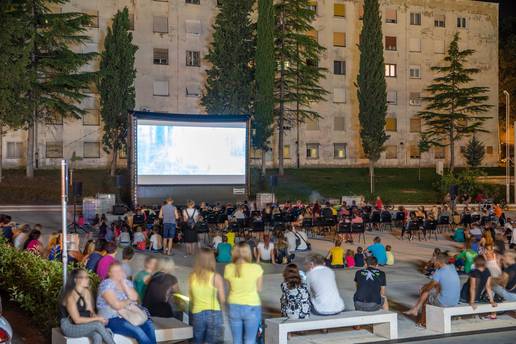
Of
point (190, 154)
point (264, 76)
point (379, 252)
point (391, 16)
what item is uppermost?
point (391, 16)

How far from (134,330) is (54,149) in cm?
4428

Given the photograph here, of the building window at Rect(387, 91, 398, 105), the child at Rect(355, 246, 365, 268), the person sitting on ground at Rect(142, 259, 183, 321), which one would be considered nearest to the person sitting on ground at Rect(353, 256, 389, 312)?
the person sitting on ground at Rect(142, 259, 183, 321)

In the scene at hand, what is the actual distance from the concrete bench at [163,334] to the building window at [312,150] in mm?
48491

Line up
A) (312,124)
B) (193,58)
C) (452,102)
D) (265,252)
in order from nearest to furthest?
1. (265,252)
2. (193,58)
3. (452,102)
4. (312,124)

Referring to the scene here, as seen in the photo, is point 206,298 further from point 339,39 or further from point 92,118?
point 339,39

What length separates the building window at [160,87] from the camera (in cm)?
5391

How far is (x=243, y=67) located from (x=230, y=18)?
9.83 ft

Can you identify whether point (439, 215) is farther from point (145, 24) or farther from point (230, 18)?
point (145, 24)

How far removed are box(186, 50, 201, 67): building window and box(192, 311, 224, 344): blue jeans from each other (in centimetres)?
4693

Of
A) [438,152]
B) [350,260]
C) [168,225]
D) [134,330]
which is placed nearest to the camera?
[134,330]

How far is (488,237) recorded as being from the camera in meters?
19.4

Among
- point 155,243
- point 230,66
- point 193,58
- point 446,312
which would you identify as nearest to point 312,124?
point 193,58

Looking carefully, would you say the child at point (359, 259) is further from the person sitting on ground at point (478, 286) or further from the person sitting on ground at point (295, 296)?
the person sitting on ground at point (295, 296)

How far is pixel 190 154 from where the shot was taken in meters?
31.9
